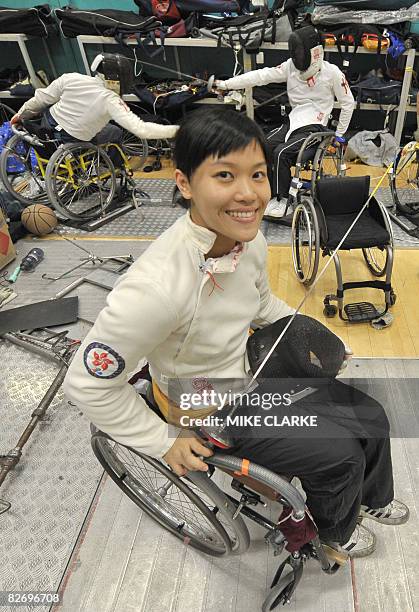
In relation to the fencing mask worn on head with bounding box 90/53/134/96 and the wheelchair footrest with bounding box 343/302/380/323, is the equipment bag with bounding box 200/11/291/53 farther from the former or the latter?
the wheelchair footrest with bounding box 343/302/380/323

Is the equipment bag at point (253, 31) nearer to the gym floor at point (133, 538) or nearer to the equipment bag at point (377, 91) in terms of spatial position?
the equipment bag at point (377, 91)

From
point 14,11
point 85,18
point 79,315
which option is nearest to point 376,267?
point 79,315

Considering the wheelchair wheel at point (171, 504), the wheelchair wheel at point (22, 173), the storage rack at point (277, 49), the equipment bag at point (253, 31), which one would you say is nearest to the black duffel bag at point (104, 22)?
the storage rack at point (277, 49)

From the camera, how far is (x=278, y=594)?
1.24m

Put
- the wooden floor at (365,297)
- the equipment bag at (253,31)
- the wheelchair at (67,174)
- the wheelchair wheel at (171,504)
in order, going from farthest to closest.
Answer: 1. the equipment bag at (253,31)
2. the wheelchair at (67,174)
3. the wooden floor at (365,297)
4. the wheelchair wheel at (171,504)

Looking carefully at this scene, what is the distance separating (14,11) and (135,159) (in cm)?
173

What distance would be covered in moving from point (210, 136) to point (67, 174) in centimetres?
281

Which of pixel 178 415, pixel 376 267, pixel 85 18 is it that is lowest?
pixel 376 267

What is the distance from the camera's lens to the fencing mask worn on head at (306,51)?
9.46 ft

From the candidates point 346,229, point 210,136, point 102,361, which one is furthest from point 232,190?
point 346,229

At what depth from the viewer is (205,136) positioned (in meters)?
0.80

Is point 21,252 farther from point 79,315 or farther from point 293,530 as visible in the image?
point 293,530

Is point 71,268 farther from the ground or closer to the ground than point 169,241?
closer to the ground

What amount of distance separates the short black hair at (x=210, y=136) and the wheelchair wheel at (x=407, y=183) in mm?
2483
